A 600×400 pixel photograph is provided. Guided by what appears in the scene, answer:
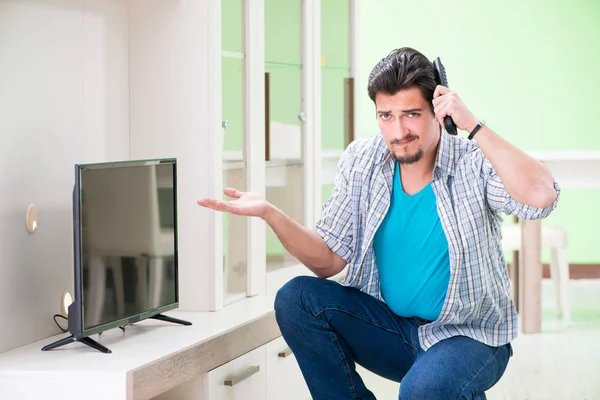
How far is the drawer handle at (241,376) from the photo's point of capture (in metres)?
2.47

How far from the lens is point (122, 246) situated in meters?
2.28

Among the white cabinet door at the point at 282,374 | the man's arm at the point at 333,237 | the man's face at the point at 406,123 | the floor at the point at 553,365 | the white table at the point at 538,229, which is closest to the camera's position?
the man's face at the point at 406,123

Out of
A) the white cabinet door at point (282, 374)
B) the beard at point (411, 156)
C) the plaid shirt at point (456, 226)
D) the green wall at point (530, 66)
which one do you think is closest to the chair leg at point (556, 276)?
the green wall at point (530, 66)

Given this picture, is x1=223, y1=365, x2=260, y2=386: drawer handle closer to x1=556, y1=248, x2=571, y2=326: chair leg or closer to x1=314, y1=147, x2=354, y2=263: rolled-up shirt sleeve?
x1=314, y1=147, x2=354, y2=263: rolled-up shirt sleeve

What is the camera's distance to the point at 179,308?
277 centimetres

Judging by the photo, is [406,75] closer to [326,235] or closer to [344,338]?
[326,235]

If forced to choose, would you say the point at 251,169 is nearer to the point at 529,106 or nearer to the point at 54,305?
the point at 54,305

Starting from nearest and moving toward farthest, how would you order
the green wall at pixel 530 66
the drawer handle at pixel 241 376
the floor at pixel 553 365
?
the drawer handle at pixel 241 376 < the floor at pixel 553 365 < the green wall at pixel 530 66

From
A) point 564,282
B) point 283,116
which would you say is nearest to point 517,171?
point 283,116

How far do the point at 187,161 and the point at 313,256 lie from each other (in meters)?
0.59

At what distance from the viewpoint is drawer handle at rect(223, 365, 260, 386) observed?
2.47m

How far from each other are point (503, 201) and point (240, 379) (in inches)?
34.4

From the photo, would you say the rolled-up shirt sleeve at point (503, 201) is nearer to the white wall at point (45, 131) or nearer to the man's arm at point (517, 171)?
the man's arm at point (517, 171)

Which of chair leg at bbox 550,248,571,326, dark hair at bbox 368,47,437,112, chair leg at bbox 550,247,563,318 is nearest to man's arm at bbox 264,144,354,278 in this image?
dark hair at bbox 368,47,437,112
